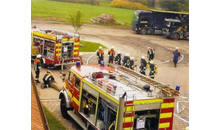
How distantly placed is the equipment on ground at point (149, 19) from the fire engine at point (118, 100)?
2805cm

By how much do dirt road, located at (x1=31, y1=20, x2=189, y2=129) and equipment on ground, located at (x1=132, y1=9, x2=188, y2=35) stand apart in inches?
36.7

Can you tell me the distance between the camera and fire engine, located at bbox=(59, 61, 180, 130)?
811cm

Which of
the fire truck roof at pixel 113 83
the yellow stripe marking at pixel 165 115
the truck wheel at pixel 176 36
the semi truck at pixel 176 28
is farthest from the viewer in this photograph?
the truck wheel at pixel 176 36

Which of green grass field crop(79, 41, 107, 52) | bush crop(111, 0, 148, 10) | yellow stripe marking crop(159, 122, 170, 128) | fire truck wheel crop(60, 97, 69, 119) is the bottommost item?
fire truck wheel crop(60, 97, 69, 119)

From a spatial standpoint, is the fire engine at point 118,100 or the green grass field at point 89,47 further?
the green grass field at point 89,47

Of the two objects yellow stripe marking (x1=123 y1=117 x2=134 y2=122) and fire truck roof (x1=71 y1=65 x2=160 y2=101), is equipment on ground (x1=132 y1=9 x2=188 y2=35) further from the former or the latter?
yellow stripe marking (x1=123 y1=117 x2=134 y2=122)

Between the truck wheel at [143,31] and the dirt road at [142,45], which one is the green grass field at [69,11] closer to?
the dirt road at [142,45]

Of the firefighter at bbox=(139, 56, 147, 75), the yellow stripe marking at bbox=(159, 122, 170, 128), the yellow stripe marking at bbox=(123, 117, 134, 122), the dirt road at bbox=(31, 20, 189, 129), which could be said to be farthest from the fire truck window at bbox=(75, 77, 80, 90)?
the dirt road at bbox=(31, 20, 189, 129)

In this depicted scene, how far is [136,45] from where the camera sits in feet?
112

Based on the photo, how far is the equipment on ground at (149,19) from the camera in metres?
38.7

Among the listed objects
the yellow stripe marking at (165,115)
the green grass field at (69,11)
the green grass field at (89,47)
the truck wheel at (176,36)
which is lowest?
the yellow stripe marking at (165,115)

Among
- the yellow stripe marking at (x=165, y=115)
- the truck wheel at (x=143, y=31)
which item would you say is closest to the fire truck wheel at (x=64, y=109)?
the yellow stripe marking at (x=165, y=115)
